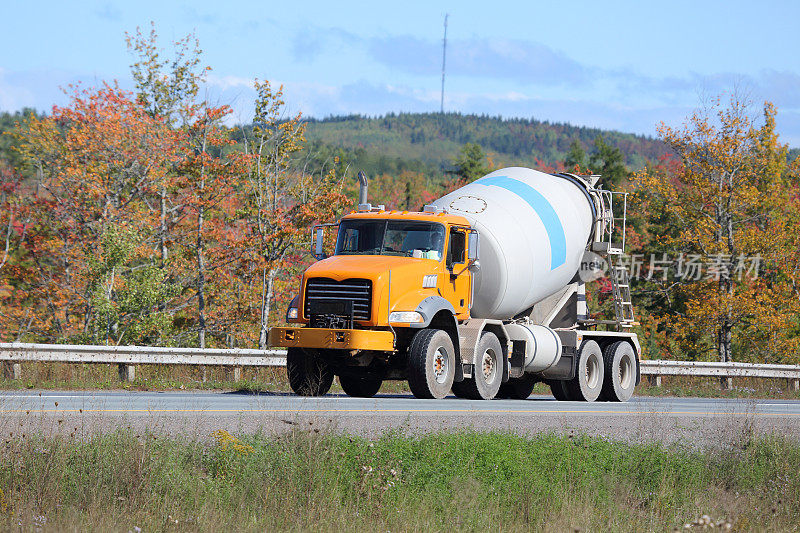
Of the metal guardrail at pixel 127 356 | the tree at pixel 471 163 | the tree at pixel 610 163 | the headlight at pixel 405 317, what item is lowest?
the metal guardrail at pixel 127 356

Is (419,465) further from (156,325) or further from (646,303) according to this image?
(646,303)

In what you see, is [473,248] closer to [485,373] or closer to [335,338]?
[485,373]

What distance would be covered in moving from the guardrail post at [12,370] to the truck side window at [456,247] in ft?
26.4

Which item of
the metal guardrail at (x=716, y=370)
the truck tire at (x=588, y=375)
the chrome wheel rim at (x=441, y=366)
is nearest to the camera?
the chrome wheel rim at (x=441, y=366)

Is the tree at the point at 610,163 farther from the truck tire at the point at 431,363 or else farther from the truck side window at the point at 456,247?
the truck tire at the point at 431,363

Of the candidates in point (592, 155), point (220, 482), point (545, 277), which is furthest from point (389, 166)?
point (220, 482)

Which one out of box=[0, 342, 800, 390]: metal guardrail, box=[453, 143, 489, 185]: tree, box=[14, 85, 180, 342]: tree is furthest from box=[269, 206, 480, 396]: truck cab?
box=[453, 143, 489, 185]: tree

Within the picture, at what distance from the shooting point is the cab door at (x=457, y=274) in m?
17.1

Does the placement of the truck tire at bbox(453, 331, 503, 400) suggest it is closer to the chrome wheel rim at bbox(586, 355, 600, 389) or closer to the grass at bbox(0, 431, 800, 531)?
the chrome wheel rim at bbox(586, 355, 600, 389)

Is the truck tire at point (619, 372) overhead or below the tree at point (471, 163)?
below

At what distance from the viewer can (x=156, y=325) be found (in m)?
27.8

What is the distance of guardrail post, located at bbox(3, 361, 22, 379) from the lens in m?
18.2

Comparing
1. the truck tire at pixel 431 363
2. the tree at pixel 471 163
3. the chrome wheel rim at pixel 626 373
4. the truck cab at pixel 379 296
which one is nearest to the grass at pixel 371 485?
the truck tire at pixel 431 363

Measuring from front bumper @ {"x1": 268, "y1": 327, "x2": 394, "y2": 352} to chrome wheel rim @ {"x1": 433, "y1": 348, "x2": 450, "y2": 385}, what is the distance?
0.95 m
